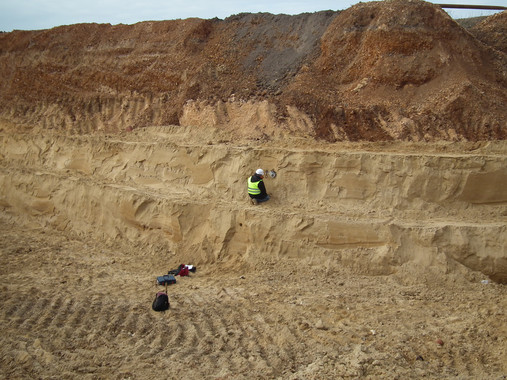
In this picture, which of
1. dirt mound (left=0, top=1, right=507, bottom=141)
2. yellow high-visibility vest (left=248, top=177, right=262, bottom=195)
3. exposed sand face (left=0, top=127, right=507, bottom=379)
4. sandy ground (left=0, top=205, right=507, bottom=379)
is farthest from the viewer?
dirt mound (left=0, top=1, right=507, bottom=141)

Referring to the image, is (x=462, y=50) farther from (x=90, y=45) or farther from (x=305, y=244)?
(x=90, y=45)

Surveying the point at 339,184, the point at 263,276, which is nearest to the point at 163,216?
the point at 263,276

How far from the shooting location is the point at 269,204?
35.9ft

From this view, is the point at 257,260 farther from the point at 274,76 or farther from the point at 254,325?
the point at 274,76

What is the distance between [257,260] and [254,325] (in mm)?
2684

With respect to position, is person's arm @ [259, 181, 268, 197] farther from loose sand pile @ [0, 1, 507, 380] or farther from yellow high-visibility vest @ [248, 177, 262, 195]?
loose sand pile @ [0, 1, 507, 380]

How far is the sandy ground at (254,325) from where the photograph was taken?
6.78m

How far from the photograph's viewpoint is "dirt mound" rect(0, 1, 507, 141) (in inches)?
442

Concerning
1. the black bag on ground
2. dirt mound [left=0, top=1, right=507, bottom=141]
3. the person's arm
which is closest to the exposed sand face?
the black bag on ground

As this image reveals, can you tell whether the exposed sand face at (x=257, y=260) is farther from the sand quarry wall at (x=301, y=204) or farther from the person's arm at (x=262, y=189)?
the person's arm at (x=262, y=189)

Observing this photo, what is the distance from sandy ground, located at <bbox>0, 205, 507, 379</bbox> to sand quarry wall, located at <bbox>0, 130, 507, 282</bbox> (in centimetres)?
44

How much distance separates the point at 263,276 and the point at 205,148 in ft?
12.5

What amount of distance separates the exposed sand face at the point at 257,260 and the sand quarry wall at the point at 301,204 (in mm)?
34

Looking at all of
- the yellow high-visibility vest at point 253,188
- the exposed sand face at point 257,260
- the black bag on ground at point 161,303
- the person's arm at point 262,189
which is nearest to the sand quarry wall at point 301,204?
the exposed sand face at point 257,260
